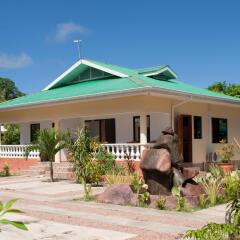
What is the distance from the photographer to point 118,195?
1152 centimetres

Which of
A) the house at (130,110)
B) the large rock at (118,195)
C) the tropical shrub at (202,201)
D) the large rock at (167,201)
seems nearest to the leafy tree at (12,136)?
the house at (130,110)

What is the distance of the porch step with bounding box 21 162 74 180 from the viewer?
19.0 metres

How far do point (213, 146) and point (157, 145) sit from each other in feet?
33.6

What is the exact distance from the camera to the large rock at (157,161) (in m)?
11.4

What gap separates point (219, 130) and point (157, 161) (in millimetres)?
11692

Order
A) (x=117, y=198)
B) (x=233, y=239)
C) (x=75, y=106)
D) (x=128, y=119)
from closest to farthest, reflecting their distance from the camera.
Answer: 1. (x=233, y=239)
2. (x=117, y=198)
3. (x=75, y=106)
4. (x=128, y=119)

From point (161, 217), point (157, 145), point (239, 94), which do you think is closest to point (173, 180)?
point (157, 145)

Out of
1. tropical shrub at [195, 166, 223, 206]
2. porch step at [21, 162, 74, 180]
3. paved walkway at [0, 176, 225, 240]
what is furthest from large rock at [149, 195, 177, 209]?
porch step at [21, 162, 74, 180]

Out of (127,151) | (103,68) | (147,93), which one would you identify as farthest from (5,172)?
(147,93)

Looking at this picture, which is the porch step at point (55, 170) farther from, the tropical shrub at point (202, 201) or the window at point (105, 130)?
the tropical shrub at point (202, 201)

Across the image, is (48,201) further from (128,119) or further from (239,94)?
(239,94)

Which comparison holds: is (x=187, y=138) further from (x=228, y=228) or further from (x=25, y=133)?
(x=228, y=228)

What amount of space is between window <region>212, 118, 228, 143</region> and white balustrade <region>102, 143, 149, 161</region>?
19.5 ft

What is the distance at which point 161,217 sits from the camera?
9.38 metres
